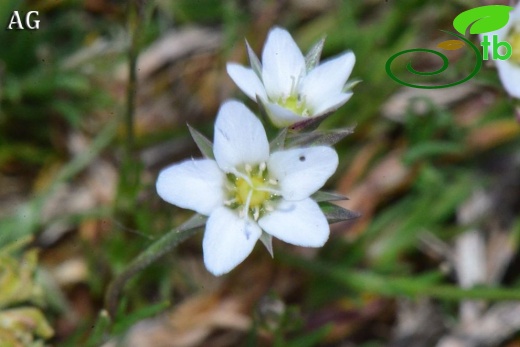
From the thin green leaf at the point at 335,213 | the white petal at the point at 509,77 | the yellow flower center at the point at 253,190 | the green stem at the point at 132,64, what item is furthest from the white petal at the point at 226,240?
the white petal at the point at 509,77

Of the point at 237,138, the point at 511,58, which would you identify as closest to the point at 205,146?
the point at 237,138

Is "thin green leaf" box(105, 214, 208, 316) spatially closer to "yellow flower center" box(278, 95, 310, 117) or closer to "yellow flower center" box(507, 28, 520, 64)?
"yellow flower center" box(278, 95, 310, 117)

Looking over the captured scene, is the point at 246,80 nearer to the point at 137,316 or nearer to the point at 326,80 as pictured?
the point at 326,80

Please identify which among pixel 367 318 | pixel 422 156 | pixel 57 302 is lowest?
pixel 367 318

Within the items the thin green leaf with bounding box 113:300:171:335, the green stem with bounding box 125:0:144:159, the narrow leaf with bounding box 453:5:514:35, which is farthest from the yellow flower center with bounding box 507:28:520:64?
the thin green leaf with bounding box 113:300:171:335

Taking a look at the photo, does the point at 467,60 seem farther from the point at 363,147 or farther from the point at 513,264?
the point at 513,264

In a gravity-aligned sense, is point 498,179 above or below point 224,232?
below

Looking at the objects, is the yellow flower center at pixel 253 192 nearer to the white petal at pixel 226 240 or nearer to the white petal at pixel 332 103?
the white petal at pixel 226 240

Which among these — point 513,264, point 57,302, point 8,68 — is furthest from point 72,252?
point 513,264
